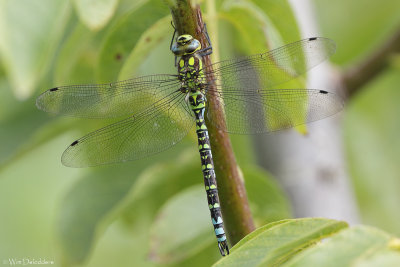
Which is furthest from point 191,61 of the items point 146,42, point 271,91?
point 146,42

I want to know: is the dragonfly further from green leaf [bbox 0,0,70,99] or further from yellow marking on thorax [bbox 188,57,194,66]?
green leaf [bbox 0,0,70,99]

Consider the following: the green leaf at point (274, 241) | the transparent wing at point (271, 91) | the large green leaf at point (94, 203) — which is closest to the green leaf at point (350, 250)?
the green leaf at point (274, 241)

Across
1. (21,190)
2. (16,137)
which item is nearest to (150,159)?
(16,137)

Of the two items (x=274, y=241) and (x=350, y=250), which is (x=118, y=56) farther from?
(x=350, y=250)

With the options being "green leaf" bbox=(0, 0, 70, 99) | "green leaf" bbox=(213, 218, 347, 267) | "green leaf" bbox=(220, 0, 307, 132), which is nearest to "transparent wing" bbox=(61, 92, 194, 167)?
"green leaf" bbox=(220, 0, 307, 132)

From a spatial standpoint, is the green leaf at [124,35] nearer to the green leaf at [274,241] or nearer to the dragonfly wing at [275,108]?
the dragonfly wing at [275,108]

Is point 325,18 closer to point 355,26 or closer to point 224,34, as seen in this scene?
point 355,26

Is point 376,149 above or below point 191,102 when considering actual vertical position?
below
